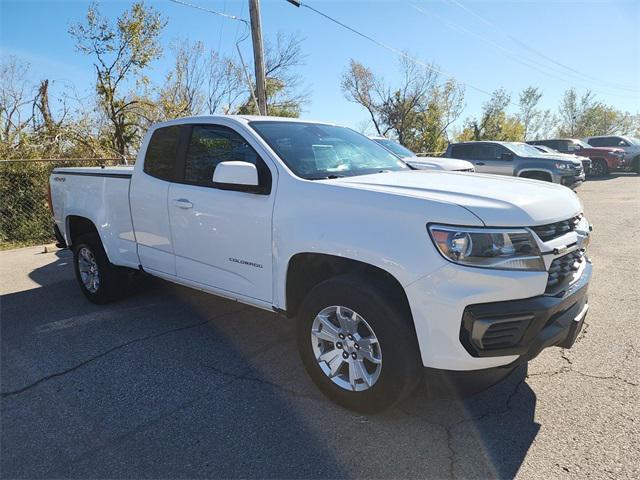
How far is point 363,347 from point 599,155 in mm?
22170

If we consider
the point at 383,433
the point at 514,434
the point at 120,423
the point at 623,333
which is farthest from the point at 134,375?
the point at 623,333

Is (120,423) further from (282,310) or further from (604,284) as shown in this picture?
(604,284)

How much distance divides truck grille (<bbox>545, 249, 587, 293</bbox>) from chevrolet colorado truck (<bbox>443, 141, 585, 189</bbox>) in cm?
1135

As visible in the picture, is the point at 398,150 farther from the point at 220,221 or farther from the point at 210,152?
the point at 220,221

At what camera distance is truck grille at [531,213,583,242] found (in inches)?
96.0

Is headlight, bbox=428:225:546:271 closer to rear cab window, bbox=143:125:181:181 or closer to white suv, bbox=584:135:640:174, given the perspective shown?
rear cab window, bbox=143:125:181:181

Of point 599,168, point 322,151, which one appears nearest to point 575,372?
point 322,151

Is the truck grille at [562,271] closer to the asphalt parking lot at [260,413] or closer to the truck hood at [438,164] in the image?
the asphalt parking lot at [260,413]

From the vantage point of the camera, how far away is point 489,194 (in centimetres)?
258

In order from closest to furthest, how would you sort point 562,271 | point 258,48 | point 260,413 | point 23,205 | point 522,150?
point 562,271 < point 260,413 < point 23,205 < point 258,48 < point 522,150

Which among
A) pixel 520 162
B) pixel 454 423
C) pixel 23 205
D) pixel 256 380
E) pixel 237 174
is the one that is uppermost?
pixel 237 174

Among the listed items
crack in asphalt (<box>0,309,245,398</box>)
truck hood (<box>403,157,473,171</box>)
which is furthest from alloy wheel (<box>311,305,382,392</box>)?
truck hood (<box>403,157,473,171</box>)

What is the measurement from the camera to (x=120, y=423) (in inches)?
110

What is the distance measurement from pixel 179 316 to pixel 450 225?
10.6 ft
